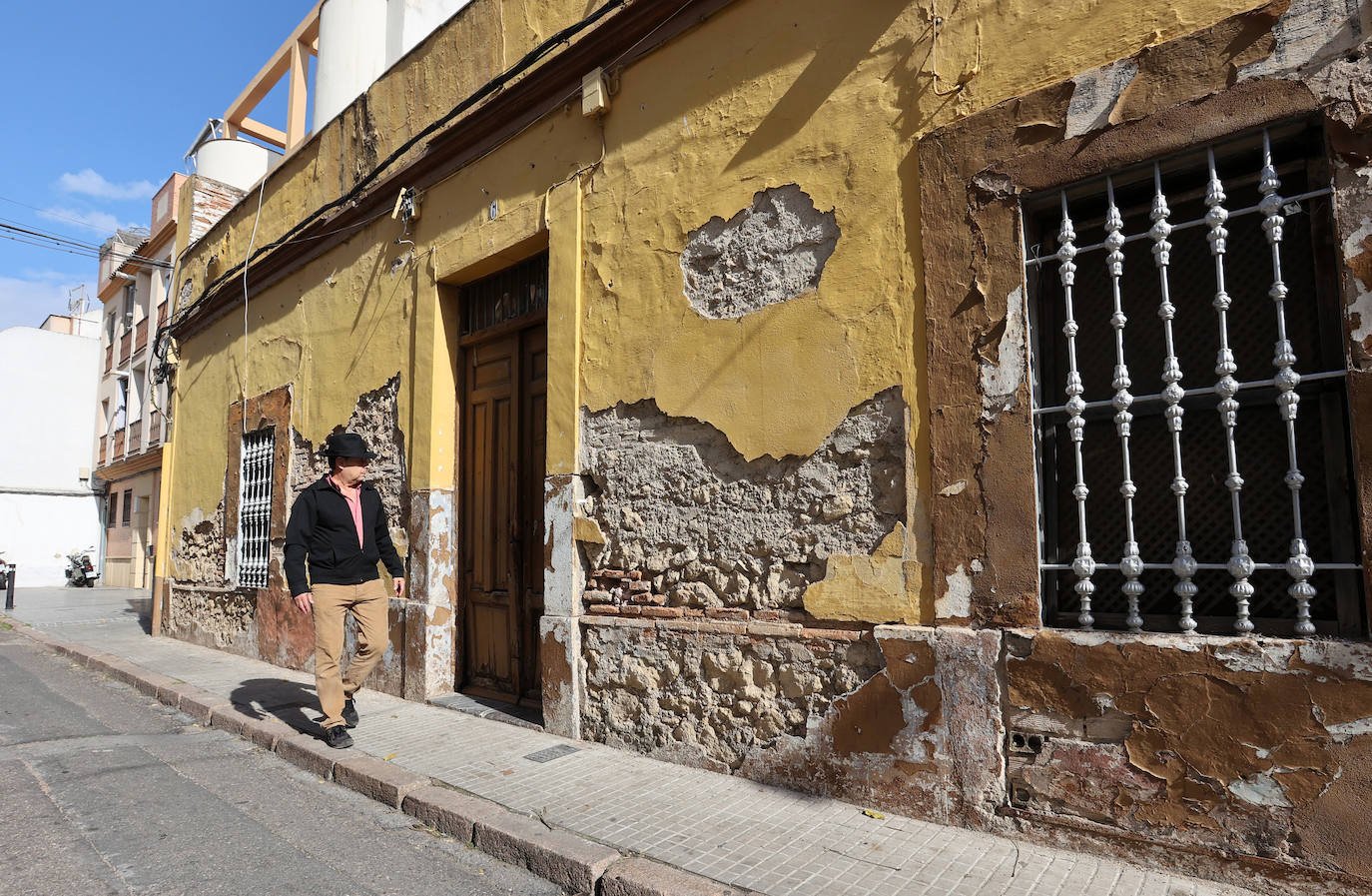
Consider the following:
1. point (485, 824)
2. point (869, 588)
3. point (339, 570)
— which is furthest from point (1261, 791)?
point (339, 570)

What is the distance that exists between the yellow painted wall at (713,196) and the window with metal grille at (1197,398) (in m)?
0.54

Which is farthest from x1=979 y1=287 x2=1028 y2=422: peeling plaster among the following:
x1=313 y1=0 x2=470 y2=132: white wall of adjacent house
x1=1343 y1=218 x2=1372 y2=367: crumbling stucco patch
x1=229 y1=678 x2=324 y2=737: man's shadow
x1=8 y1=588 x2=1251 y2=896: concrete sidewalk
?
x1=313 y1=0 x2=470 y2=132: white wall of adjacent house

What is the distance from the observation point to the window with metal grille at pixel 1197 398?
288 cm

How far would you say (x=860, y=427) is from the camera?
382cm

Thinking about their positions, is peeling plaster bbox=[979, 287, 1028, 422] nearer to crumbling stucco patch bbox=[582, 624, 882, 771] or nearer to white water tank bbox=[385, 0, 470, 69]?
crumbling stucco patch bbox=[582, 624, 882, 771]

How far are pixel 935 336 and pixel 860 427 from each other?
0.52 m

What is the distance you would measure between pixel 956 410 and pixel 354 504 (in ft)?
12.5

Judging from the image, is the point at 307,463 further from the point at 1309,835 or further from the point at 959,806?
the point at 1309,835

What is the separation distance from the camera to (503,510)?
238 inches

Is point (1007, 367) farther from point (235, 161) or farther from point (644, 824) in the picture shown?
point (235, 161)

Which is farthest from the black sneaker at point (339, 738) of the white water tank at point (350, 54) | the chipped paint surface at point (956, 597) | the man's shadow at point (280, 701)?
the white water tank at point (350, 54)

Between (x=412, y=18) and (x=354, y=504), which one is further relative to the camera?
(x=412, y=18)

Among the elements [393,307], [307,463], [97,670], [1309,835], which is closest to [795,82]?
[1309,835]

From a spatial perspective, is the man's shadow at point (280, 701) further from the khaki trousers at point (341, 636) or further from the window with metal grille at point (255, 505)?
the window with metal grille at point (255, 505)
